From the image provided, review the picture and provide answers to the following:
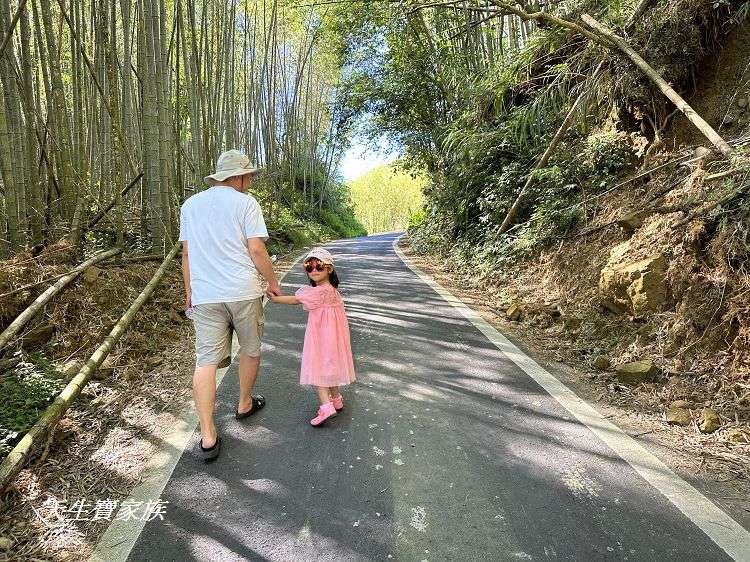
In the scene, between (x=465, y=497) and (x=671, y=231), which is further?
(x=671, y=231)

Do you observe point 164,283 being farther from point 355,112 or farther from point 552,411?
point 355,112

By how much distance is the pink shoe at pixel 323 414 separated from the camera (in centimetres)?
283

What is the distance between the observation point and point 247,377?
2926 millimetres

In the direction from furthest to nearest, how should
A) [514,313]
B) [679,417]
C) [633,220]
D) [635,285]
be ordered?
[514,313] < [633,220] < [635,285] < [679,417]

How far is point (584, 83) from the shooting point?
235 inches

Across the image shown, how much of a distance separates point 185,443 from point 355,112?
41.5 ft

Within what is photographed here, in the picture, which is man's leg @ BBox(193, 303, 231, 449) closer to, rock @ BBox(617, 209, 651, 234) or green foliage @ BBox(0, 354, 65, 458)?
green foliage @ BBox(0, 354, 65, 458)

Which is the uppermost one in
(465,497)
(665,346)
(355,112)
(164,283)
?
(355,112)

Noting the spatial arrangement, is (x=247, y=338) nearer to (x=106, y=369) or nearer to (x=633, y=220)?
(x=106, y=369)

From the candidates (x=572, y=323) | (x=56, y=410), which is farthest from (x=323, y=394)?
(x=572, y=323)

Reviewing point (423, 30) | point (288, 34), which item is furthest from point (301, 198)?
point (423, 30)

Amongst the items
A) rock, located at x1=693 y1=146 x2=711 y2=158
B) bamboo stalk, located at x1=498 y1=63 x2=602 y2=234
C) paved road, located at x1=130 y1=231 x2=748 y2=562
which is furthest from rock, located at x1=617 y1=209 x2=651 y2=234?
paved road, located at x1=130 y1=231 x2=748 y2=562

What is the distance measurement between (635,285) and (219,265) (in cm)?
321

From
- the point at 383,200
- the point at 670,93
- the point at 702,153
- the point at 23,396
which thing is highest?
the point at 383,200
